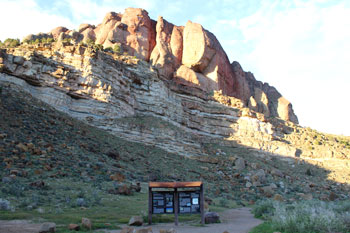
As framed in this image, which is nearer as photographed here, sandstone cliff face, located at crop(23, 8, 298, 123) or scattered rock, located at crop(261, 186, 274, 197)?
scattered rock, located at crop(261, 186, 274, 197)

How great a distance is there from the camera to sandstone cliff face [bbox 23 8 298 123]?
55938 mm

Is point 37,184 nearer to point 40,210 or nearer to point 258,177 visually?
point 40,210

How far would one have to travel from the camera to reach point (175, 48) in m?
60.8

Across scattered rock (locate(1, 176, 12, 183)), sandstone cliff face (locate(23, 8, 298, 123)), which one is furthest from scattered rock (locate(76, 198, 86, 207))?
sandstone cliff face (locate(23, 8, 298, 123))

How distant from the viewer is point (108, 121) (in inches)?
1208

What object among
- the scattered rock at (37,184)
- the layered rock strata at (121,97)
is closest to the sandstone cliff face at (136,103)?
the layered rock strata at (121,97)

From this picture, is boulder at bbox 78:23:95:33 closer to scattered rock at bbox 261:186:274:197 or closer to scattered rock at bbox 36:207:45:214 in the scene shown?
scattered rock at bbox 261:186:274:197

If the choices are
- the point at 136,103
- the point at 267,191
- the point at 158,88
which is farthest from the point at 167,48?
the point at 267,191

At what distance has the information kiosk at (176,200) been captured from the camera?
10.9 m

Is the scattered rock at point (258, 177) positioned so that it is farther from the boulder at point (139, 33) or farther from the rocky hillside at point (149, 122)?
the boulder at point (139, 33)

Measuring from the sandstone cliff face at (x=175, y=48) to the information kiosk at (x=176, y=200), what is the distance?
43280mm

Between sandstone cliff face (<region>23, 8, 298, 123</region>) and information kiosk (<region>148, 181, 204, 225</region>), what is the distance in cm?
4328

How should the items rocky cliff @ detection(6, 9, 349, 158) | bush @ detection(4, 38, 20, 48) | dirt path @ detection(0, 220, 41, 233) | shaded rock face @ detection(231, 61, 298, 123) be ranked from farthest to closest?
shaded rock face @ detection(231, 61, 298, 123) → bush @ detection(4, 38, 20, 48) → rocky cliff @ detection(6, 9, 349, 158) → dirt path @ detection(0, 220, 41, 233)

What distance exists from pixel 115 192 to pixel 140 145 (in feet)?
48.8
